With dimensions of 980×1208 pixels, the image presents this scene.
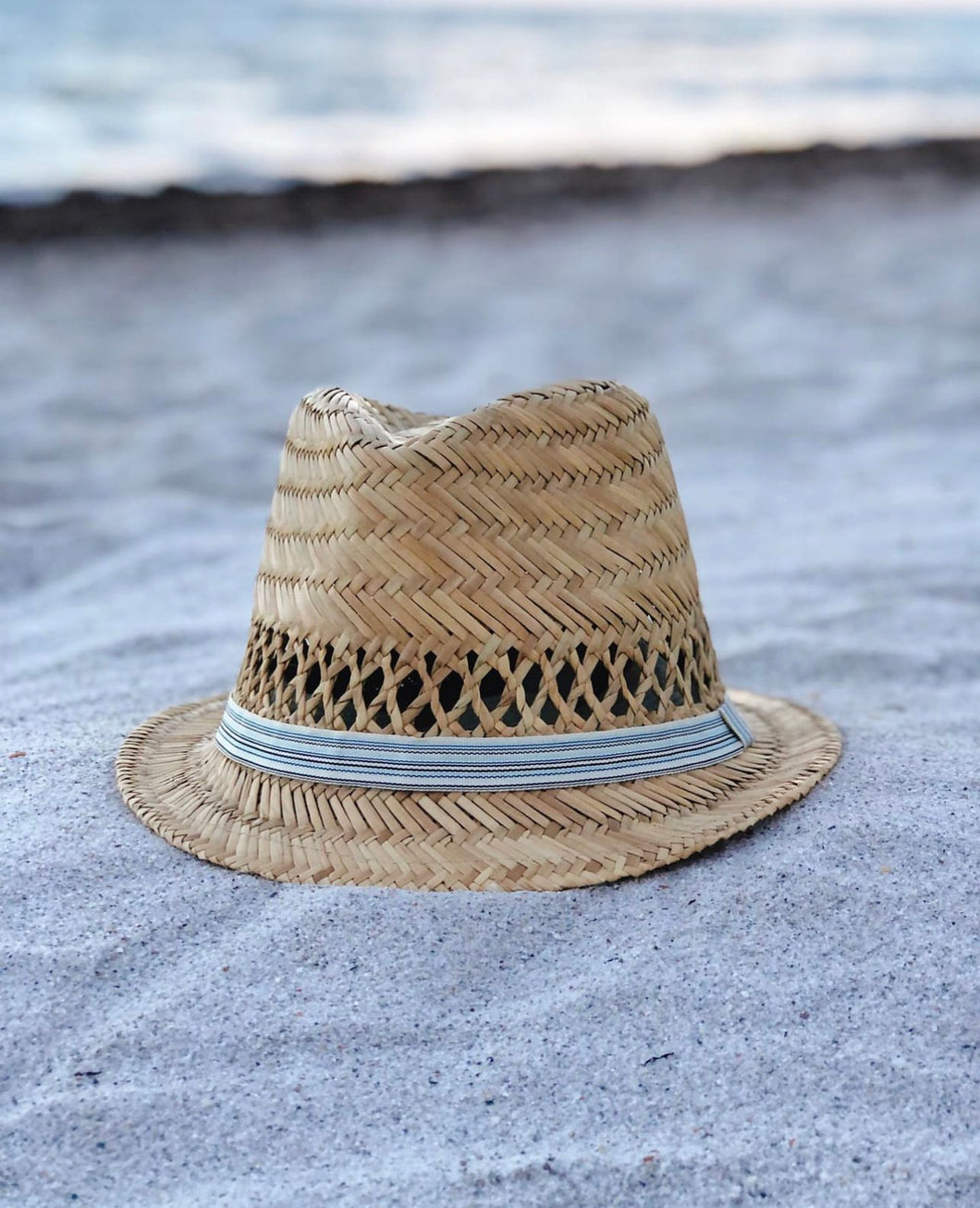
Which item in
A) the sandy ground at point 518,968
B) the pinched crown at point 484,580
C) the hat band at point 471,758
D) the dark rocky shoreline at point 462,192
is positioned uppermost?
the dark rocky shoreline at point 462,192

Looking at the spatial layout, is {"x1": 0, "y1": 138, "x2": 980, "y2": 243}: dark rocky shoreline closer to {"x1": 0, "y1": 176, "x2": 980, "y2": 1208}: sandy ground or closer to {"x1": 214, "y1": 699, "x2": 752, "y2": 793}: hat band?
{"x1": 0, "y1": 176, "x2": 980, "y2": 1208}: sandy ground

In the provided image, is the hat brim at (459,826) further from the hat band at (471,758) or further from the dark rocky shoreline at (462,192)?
the dark rocky shoreline at (462,192)

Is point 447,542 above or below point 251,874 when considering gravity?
above

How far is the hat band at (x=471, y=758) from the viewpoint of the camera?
182cm

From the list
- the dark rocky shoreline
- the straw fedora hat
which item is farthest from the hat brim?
the dark rocky shoreline

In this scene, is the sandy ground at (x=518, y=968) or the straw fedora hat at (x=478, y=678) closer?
the sandy ground at (x=518, y=968)

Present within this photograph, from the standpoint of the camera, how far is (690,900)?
1.76 meters

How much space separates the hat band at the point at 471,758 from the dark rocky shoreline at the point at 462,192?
5.96m

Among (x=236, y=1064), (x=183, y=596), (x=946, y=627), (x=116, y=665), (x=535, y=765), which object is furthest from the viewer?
(x=183, y=596)

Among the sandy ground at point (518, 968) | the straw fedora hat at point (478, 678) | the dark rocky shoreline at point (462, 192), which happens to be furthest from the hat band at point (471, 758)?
the dark rocky shoreline at point (462, 192)

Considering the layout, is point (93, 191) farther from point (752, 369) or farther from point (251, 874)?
point (251, 874)

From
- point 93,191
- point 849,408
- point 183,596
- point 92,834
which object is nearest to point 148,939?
point 92,834

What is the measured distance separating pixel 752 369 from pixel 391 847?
4953 millimetres

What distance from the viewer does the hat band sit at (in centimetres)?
182
